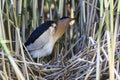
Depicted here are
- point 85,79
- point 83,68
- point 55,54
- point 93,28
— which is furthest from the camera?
point 55,54

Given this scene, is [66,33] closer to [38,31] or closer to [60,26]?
[60,26]

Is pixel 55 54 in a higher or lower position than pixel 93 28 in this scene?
lower

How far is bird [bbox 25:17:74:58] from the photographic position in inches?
83.2

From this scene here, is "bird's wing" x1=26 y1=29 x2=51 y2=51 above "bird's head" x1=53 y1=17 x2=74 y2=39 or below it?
below

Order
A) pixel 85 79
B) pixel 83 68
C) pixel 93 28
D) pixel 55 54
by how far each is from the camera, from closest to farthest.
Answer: pixel 85 79 → pixel 83 68 → pixel 93 28 → pixel 55 54

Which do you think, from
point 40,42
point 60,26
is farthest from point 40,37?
point 60,26

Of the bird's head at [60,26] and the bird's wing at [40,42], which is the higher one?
the bird's head at [60,26]

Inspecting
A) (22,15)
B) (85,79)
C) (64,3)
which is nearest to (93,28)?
(64,3)

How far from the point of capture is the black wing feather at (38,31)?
6.83 ft

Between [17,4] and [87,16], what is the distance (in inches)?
16.0

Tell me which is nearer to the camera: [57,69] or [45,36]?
[57,69]

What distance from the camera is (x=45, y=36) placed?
7.15ft

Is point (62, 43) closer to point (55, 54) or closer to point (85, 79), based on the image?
point (55, 54)

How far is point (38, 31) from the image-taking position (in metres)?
2.09
